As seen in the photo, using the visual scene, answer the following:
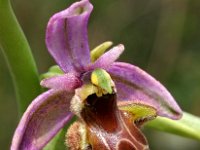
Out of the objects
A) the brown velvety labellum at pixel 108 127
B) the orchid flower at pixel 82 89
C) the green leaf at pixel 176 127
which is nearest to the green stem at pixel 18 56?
the orchid flower at pixel 82 89

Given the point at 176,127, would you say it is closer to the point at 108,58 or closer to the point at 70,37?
the point at 108,58

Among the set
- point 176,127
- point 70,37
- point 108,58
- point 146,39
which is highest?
point 70,37

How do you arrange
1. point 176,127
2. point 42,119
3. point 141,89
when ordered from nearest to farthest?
1. point 42,119
2. point 141,89
3. point 176,127

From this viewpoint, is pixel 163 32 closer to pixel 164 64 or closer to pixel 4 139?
pixel 164 64

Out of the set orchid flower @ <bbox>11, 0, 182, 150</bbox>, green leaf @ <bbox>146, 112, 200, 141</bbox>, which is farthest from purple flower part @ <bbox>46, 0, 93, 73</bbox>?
green leaf @ <bbox>146, 112, 200, 141</bbox>

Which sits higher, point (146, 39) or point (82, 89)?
point (82, 89)

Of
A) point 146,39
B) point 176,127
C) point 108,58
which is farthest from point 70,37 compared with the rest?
A: point 146,39

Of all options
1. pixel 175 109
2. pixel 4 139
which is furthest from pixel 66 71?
pixel 4 139

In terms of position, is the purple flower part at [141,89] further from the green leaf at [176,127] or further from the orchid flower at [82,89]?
the green leaf at [176,127]
